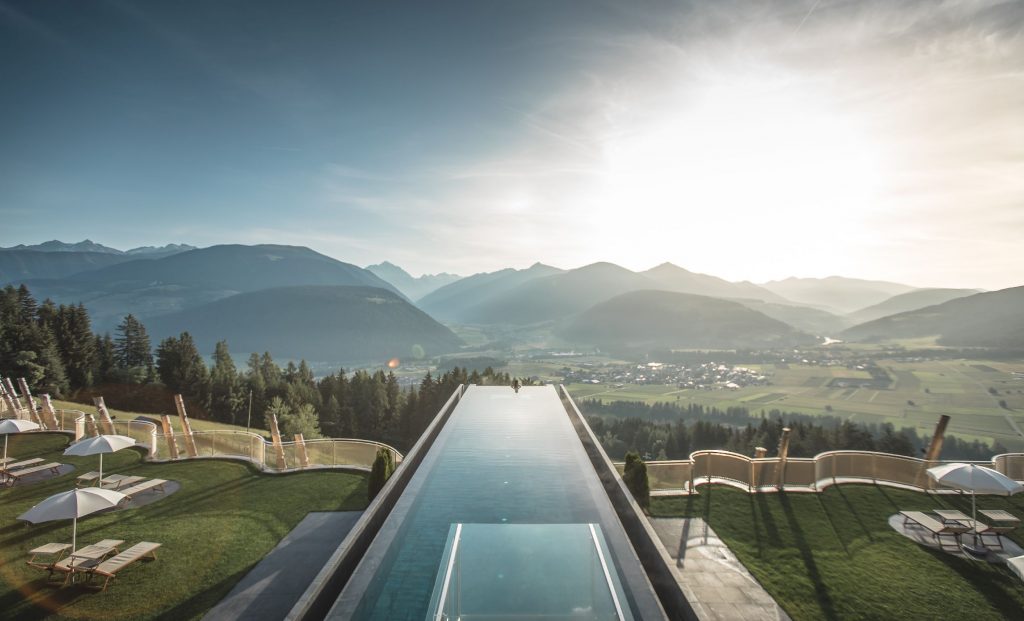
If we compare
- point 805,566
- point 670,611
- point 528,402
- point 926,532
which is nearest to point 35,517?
point 670,611

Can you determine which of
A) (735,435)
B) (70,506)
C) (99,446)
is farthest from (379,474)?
(735,435)

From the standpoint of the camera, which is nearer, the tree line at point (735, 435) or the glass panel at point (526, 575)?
the glass panel at point (526, 575)

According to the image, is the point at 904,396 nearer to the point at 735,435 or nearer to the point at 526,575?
the point at 735,435

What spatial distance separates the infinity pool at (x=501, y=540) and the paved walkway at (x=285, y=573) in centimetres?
252

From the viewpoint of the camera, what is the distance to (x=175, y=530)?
39.8 ft

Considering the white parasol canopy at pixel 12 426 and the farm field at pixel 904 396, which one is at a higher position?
the white parasol canopy at pixel 12 426

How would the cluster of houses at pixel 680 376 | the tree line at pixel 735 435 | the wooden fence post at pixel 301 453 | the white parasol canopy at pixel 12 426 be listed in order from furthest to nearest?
the cluster of houses at pixel 680 376 → the tree line at pixel 735 435 → the wooden fence post at pixel 301 453 → the white parasol canopy at pixel 12 426

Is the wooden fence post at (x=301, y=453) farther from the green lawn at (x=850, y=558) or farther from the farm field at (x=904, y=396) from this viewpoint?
the farm field at (x=904, y=396)

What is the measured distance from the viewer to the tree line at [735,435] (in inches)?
2457

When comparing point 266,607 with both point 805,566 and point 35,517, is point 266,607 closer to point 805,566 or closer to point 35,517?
point 35,517

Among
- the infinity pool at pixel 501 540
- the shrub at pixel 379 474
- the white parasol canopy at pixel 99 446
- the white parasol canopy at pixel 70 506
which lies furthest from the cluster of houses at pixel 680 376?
the white parasol canopy at pixel 70 506

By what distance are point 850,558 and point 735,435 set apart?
257ft

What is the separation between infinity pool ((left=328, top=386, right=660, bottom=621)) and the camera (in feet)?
22.2

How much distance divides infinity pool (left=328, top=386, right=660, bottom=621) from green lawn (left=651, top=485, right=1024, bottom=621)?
382cm
